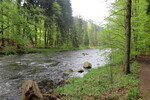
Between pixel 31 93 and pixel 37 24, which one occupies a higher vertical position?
pixel 37 24

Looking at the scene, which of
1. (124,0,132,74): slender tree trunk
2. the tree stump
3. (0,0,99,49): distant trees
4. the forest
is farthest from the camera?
(124,0,132,74): slender tree trunk

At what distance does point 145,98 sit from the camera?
4.73 meters

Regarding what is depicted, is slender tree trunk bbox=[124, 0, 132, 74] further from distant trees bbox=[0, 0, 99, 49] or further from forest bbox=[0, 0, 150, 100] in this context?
distant trees bbox=[0, 0, 99, 49]

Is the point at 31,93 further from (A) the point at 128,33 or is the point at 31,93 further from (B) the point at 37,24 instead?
(A) the point at 128,33

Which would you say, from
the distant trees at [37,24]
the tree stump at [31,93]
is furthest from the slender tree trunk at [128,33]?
the tree stump at [31,93]

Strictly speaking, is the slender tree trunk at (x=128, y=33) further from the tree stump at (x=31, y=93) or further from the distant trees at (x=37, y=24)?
the tree stump at (x=31, y=93)

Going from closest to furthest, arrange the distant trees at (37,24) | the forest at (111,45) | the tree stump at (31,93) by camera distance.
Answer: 1. the tree stump at (31,93)
2. the forest at (111,45)
3. the distant trees at (37,24)

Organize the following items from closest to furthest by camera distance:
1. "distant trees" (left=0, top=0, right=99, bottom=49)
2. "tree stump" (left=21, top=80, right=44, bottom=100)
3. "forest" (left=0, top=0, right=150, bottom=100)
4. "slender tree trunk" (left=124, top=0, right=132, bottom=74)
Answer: "tree stump" (left=21, top=80, right=44, bottom=100), "forest" (left=0, top=0, right=150, bottom=100), "distant trees" (left=0, top=0, right=99, bottom=49), "slender tree trunk" (left=124, top=0, right=132, bottom=74)

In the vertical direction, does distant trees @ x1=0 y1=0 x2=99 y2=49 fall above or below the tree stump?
above

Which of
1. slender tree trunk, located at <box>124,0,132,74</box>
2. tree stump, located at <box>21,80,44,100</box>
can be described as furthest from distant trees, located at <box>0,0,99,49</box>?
tree stump, located at <box>21,80,44,100</box>

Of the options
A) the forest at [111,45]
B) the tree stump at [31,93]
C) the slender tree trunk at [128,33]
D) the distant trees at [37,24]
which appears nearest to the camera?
the tree stump at [31,93]

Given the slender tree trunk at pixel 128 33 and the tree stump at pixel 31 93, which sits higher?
the slender tree trunk at pixel 128 33

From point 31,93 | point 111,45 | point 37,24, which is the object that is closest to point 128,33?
point 111,45

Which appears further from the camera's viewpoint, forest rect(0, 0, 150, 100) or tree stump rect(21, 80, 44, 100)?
forest rect(0, 0, 150, 100)
